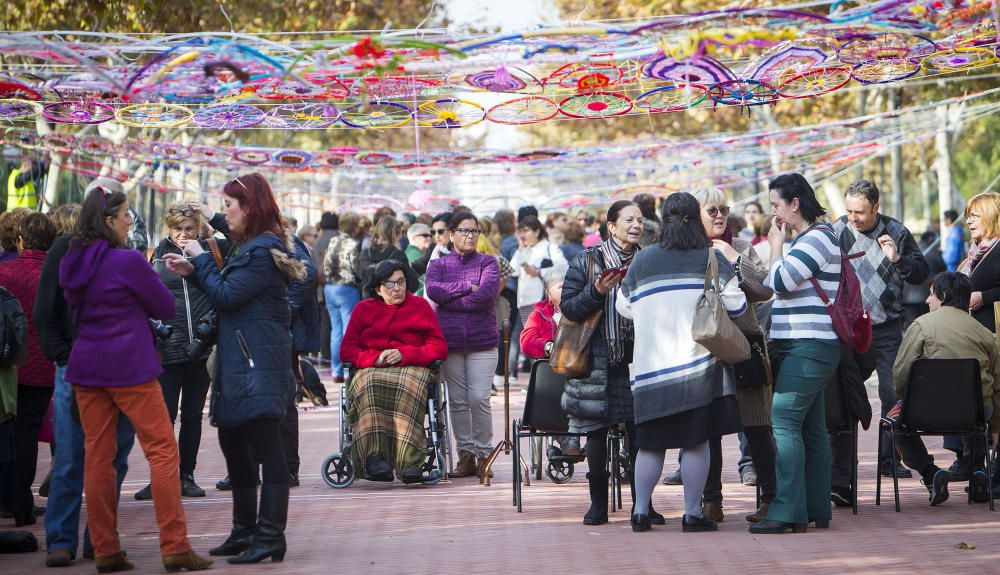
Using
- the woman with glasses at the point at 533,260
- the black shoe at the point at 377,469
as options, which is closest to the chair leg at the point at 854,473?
the black shoe at the point at 377,469

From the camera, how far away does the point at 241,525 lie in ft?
24.2

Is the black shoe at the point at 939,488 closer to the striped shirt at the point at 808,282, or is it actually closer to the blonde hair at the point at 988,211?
the striped shirt at the point at 808,282

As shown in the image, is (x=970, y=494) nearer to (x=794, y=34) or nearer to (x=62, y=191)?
(x=794, y=34)

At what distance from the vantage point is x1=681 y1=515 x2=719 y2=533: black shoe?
7852mm

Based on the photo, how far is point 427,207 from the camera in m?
Result: 29.1

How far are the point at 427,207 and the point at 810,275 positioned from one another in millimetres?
21792

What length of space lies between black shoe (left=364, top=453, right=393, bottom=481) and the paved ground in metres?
0.15

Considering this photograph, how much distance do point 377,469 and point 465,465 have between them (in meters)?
1.04

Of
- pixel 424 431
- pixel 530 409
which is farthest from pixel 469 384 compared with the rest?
pixel 530 409

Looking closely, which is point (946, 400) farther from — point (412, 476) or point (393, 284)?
point (393, 284)

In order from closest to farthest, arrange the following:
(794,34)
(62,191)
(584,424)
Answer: (794,34) → (584,424) → (62,191)

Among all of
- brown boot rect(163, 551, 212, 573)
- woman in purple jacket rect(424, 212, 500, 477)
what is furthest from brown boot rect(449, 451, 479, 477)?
brown boot rect(163, 551, 212, 573)

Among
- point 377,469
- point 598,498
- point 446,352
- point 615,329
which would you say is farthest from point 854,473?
point 377,469

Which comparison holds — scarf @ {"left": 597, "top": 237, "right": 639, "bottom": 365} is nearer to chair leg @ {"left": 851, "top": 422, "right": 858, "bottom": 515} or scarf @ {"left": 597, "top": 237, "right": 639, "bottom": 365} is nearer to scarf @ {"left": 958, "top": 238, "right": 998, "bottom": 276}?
chair leg @ {"left": 851, "top": 422, "right": 858, "bottom": 515}
